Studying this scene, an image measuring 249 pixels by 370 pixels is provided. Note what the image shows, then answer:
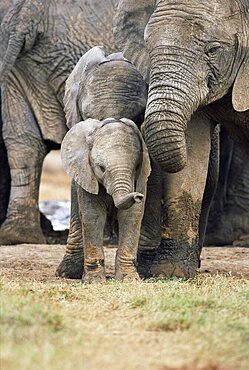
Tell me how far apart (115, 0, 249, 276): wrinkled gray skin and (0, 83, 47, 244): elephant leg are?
3.07 m

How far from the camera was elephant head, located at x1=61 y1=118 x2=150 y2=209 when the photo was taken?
22.7 feet

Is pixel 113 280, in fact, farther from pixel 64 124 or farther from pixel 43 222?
pixel 43 222

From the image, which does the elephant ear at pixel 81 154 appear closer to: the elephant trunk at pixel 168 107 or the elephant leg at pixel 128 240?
the elephant leg at pixel 128 240

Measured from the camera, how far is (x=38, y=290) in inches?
254

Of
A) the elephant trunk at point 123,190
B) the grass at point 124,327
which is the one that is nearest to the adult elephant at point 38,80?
the elephant trunk at point 123,190

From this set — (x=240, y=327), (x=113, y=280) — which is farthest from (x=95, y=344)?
(x=113, y=280)

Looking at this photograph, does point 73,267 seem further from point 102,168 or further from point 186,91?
point 186,91

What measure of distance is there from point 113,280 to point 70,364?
262 cm

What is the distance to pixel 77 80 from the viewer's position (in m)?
8.02

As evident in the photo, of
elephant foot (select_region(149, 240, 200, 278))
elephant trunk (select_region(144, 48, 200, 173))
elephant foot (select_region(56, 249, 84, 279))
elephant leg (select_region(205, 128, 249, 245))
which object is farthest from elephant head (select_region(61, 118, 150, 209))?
elephant leg (select_region(205, 128, 249, 245))

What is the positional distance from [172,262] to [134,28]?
142cm

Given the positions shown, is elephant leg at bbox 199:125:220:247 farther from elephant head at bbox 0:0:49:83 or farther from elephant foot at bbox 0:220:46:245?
elephant head at bbox 0:0:49:83

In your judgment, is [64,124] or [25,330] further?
[64,124]

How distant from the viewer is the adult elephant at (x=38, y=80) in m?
10.9
